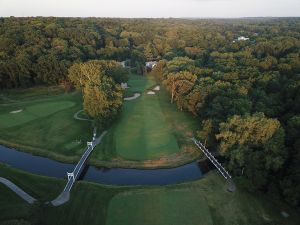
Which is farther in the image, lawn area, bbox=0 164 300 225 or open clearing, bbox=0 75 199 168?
open clearing, bbox=0 75 199 168

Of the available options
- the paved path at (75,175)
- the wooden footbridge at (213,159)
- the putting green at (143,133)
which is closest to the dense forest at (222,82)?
the wooden footbridge at (213,159)

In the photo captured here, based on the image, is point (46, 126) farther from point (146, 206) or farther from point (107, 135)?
point (146, 206)

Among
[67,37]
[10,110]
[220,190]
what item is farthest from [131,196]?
[67,37]

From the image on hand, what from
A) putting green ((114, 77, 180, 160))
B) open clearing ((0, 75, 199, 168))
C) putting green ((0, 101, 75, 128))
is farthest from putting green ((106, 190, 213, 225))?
putting green ((0, 101, 75, 128))

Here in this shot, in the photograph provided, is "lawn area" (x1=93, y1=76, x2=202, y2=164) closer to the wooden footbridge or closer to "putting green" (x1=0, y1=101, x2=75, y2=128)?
the wooden footbridge

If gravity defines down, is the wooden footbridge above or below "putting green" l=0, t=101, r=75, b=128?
above

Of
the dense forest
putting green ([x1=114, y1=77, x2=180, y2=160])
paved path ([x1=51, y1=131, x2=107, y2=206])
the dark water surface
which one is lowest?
the dark water surface

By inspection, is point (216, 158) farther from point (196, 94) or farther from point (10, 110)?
point (10, 110)

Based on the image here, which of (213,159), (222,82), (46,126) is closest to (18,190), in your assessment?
(46,126)
